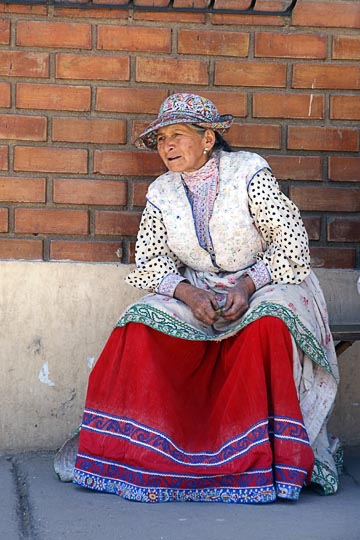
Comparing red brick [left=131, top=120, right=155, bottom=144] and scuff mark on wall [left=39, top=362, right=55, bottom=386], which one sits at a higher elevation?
red brick [left=131, top=120, right=155, bottom=144]

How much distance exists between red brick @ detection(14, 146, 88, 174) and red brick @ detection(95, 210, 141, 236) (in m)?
0.23

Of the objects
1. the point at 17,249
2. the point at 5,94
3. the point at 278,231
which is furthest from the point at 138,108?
the point at 278,231

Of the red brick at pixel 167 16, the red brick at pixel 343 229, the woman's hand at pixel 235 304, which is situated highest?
the red brick at pixel 167 16

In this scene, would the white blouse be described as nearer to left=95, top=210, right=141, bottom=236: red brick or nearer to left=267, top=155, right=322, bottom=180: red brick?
left=95, top=210, right=141, bottom=236: red brick

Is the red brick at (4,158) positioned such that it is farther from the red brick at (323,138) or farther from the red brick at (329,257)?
the red brick at (329,257)

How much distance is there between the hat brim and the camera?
453cm

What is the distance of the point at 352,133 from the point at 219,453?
1803mm

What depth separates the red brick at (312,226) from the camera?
200 inches

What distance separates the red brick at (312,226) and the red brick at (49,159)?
1087 millimetres

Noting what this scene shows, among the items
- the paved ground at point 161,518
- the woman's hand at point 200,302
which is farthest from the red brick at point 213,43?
the paved ground at point 161,518

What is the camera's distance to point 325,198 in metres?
5.09

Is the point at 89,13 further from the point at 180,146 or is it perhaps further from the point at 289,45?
the point at 289,45

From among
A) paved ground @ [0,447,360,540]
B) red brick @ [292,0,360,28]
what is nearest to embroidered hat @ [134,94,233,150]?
Result: red brick @ [292,0,360,28]

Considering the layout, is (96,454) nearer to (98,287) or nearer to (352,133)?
(98,287)
